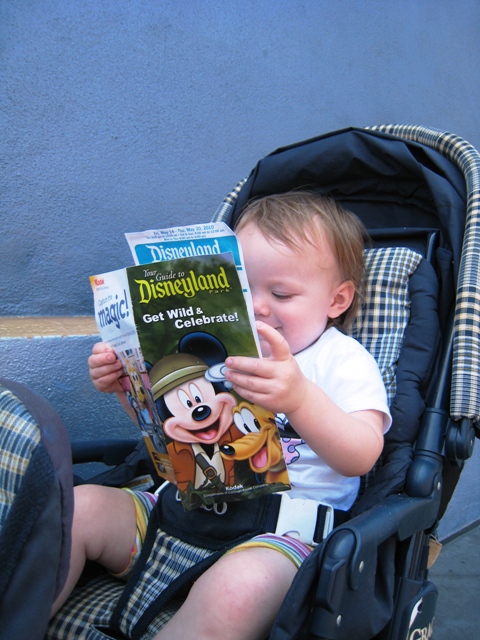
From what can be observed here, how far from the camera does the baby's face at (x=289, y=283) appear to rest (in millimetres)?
1351

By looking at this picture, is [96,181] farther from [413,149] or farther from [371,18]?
[371,18]

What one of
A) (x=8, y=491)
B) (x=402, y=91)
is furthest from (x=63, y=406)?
(x=402, y=91)

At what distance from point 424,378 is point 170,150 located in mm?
1497

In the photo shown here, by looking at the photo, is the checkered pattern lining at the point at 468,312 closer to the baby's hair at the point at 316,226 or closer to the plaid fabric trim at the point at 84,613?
the baby's hair at the point at 316,226

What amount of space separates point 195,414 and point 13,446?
40 centimetres

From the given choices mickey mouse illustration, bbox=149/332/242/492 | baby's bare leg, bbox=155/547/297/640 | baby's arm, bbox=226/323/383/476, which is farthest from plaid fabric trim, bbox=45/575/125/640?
baby's arm, bbox=226/323/383/476

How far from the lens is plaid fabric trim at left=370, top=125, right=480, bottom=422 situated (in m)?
1.28

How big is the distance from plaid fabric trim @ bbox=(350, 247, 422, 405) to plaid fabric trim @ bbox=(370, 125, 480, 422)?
0.59ft

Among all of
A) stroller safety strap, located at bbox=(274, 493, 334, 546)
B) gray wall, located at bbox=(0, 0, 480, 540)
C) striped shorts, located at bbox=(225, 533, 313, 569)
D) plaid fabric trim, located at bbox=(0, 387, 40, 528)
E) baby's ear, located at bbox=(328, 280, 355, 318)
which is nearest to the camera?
plaid fabric trim, located at bbox=(0, 387, 40, 528)

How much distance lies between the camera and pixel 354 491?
1.37 metres

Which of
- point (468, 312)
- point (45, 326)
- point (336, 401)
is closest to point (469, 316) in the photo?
point (468, 312)

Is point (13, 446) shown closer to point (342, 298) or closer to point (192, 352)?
point (192, 352)

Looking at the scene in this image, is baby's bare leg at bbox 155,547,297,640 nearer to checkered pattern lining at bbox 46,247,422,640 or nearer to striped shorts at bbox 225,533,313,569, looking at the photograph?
striped shorts at bbox 225,533,313,569

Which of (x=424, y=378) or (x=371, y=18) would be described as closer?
(x=424, y=378)
